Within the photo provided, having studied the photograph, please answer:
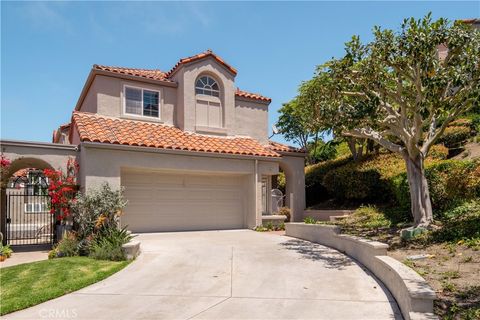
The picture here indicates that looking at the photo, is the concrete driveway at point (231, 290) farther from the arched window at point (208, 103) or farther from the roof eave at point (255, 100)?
the roof eave at point (255, 100)

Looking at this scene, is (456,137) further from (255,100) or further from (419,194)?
(255,100)

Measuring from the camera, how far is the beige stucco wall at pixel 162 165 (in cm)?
1316

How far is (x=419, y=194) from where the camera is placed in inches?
425

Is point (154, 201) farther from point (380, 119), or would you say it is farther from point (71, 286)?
point (380, 119)

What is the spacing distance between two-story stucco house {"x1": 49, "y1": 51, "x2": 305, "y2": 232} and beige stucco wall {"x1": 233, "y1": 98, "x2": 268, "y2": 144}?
57 millimetres

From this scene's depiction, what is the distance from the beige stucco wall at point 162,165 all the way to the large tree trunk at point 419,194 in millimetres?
7471

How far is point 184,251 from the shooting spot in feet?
37.1

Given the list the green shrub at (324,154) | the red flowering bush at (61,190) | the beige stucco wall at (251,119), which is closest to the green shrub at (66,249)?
the red flowering bush at (61,190)

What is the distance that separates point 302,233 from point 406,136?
5.45m

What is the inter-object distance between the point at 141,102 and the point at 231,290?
1203 centimetres

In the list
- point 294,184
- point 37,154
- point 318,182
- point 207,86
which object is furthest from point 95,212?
point 318,182

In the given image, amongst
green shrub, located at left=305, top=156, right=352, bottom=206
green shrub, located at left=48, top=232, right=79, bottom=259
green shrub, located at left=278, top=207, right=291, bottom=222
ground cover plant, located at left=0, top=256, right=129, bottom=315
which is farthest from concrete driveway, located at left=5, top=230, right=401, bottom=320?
green shrub, located at left=305, top=156, right=352, bottom=206

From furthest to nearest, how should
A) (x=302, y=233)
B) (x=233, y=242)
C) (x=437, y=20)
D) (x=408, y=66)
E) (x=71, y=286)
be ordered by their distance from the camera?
(x=302, y=233)
(x=233, y=242)
(x=408, y=66)
(x=437, y=20)
(x=71, y=286)

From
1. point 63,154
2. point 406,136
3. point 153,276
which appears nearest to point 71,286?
point 153,276
